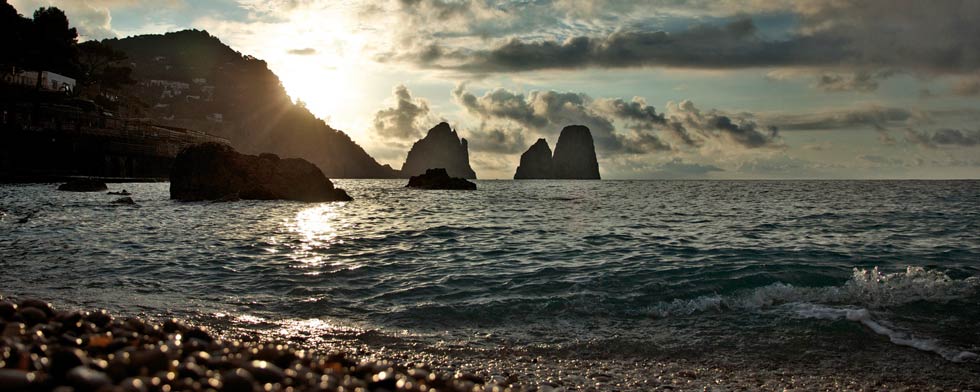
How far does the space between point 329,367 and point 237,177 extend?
134ft

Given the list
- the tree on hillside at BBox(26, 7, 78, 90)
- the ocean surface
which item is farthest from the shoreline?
the tree on hillside at BBox(26, 7, 78, 90)

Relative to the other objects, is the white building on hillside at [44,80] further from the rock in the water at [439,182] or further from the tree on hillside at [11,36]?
the rock in the water at [439,182]

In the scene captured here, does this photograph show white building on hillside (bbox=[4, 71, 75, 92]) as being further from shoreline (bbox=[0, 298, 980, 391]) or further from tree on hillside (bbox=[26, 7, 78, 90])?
shoreline (bbox=[0, 298, 980, 391])

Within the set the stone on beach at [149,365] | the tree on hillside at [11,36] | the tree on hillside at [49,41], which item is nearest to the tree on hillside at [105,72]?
the tree on hillside at [49,41]

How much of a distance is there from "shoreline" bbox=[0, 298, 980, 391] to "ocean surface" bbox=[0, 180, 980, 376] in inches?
13.2

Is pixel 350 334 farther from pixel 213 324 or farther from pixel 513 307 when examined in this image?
pixel 513 307

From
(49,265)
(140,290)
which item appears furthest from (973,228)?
(49,265)

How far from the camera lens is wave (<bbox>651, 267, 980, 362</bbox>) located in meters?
9.70

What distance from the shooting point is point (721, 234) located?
2277 centimetres

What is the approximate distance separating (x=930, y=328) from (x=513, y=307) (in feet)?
21.3

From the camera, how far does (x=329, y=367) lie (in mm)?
5125

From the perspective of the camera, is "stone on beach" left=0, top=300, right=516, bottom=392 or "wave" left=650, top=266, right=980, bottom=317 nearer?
"stone on beach" left=0, top=300, right=516, bottom=392

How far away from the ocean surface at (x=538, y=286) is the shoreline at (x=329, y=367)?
1.10 feet

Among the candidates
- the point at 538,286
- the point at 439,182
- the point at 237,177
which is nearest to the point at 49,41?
the point at 439,182
